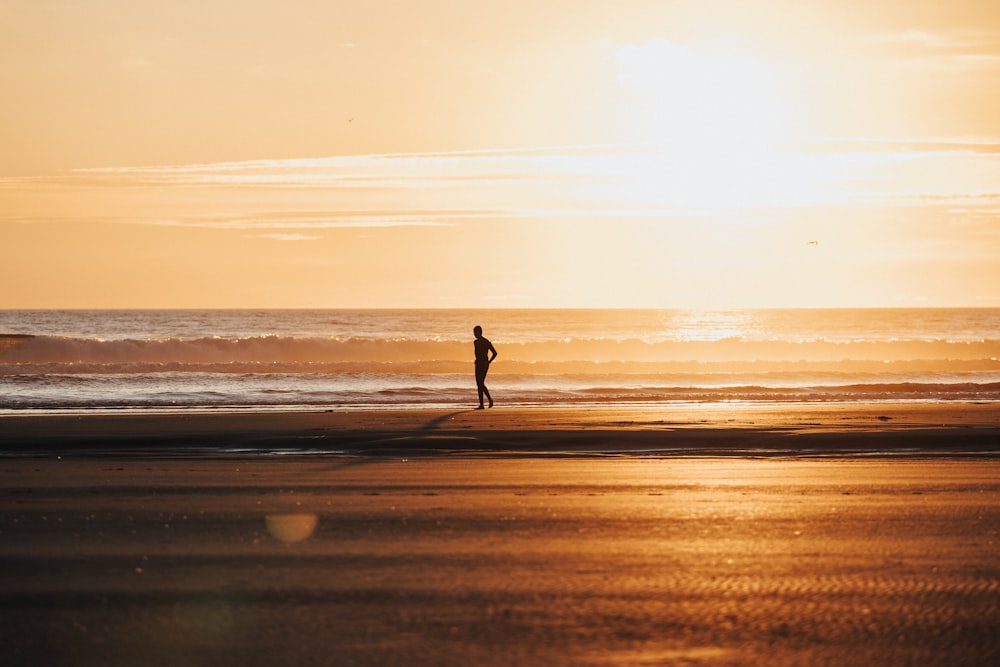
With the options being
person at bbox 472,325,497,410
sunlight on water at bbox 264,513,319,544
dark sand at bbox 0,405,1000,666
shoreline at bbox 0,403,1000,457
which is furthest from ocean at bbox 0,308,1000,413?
sunlight on water at bbox 264,513,319,544

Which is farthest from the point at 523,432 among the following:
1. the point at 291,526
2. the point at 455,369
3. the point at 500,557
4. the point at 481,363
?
the point at 455,369

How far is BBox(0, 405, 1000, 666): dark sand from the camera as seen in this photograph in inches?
213

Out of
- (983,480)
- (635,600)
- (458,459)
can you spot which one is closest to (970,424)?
(983,480)

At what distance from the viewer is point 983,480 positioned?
38.6ft

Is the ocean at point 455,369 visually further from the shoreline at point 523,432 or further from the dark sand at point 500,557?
the dark sand at point 500,557

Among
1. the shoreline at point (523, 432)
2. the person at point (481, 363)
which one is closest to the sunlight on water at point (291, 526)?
the shoreline at point (523, 432)

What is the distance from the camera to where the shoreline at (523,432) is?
1579cm

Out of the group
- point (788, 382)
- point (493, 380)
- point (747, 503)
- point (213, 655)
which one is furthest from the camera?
point (493, 380)

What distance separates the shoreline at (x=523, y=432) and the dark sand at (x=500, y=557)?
1.92 feet

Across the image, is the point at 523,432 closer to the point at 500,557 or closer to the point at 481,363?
the point at 481,363

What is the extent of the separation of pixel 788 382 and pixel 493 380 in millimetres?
9541

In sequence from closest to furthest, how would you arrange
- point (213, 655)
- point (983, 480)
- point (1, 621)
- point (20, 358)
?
1. point (213, 655)
2. point (1, 621)
3. point (983, 480)
4. point (20, 358)

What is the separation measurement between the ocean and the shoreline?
4260mm

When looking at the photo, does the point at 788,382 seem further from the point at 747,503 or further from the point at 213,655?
the point at 213,655
